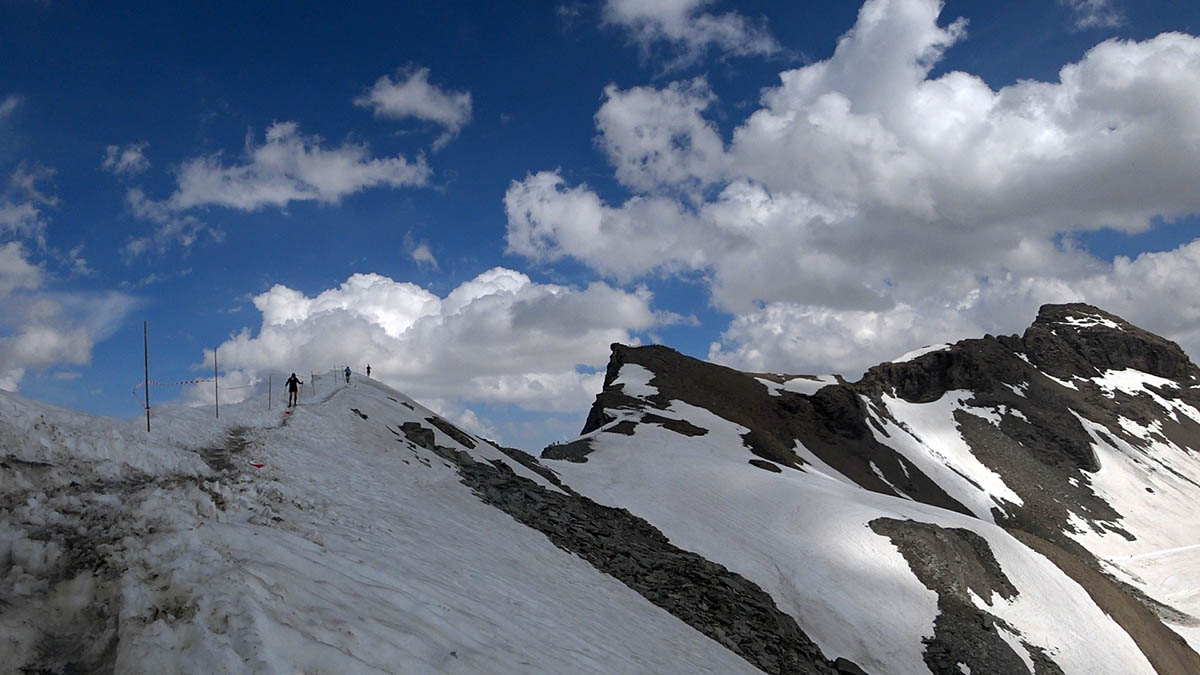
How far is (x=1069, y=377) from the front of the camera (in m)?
160

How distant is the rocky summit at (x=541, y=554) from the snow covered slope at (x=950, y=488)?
1.01 ft

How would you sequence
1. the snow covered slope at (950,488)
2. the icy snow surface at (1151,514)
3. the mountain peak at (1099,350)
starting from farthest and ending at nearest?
the mountain peak at (1099,350)
the icy snow surface at (1151,514)
the snow covered slope at (950,488)

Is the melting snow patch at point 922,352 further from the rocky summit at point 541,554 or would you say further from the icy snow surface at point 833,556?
the icy snow surface at point 833,556

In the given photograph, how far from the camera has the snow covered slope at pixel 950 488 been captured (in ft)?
121

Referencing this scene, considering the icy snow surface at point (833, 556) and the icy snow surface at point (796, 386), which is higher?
the icy snow surface at point (796, 386)

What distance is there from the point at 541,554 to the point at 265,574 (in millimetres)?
12855

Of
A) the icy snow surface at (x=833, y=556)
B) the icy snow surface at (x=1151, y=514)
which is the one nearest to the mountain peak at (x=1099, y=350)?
the icy snow surface at (x=1151, y=514)

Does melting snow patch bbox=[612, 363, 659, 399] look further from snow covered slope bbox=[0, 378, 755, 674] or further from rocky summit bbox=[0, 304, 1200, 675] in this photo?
snow covered slope bbox=[0, 378, 755, 674]

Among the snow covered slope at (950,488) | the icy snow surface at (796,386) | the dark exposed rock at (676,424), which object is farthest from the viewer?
the icy snow surface at (796,386)

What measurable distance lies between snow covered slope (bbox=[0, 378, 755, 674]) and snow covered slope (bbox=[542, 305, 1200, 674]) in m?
19.4

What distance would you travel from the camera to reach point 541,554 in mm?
20094

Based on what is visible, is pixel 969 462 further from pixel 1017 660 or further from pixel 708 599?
pixel 708 599

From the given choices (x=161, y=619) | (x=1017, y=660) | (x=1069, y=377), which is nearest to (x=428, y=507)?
(x=161, y=619)

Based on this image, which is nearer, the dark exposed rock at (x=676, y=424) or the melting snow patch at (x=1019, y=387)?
the dark exposed rock at (x=676, y=424)
